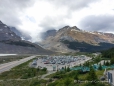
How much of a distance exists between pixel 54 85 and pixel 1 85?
25.8 m

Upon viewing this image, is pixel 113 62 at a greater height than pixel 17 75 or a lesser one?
greater

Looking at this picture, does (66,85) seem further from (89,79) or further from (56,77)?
(56,77)

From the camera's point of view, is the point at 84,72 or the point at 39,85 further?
the point at 84,72

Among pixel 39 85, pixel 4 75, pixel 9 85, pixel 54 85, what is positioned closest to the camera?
pixel 54 85

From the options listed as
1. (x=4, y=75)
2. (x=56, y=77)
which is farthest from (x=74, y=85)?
(x=4, y=75)

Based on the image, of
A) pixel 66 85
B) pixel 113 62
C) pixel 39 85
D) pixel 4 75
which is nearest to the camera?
pixel 66 85

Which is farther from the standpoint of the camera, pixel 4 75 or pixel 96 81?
pixel 4 75

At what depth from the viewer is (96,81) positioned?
52.8 meters

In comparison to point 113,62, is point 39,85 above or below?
below

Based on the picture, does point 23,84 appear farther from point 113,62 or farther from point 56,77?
point 113,62

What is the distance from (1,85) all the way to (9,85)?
334cm

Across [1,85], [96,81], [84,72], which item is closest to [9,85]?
[1,85]

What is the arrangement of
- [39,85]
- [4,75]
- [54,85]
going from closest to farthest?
[54,85] < [39,85] < [4,75]

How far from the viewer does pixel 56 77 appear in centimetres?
7694
